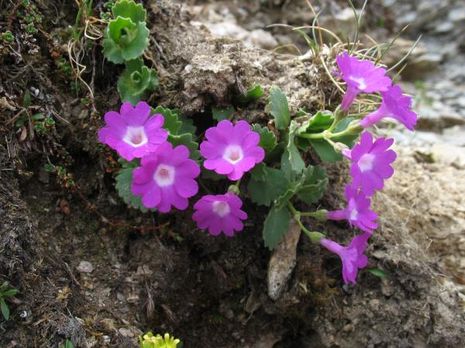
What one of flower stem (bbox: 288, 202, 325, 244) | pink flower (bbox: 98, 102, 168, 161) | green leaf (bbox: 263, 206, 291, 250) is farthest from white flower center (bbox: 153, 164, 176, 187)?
flower stem (bbox: 288, 202, 325, 244)

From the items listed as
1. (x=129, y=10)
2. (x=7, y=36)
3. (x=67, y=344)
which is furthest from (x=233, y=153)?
(x=7, y=36)

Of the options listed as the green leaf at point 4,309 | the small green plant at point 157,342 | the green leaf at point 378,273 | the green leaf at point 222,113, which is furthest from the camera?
the green leaf at point 378,273

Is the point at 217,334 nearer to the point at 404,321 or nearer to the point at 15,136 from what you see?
the point at 404,321

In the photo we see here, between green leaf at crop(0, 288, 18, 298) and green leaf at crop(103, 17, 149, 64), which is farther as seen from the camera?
green leaf at crop(103, 17, 149, 64)

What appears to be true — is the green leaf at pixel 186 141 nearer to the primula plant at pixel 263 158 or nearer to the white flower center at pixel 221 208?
the primula plant at pixel 263 158

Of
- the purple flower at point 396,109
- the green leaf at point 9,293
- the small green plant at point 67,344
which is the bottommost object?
the small green plant at point 67,344

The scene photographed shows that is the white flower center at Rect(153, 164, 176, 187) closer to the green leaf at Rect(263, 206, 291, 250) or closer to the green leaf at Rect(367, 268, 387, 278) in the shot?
the green leaf at Rect(263, 206, 291, 250)

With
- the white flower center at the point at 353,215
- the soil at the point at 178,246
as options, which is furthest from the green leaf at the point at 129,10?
the white flower center at the point at 353,215
